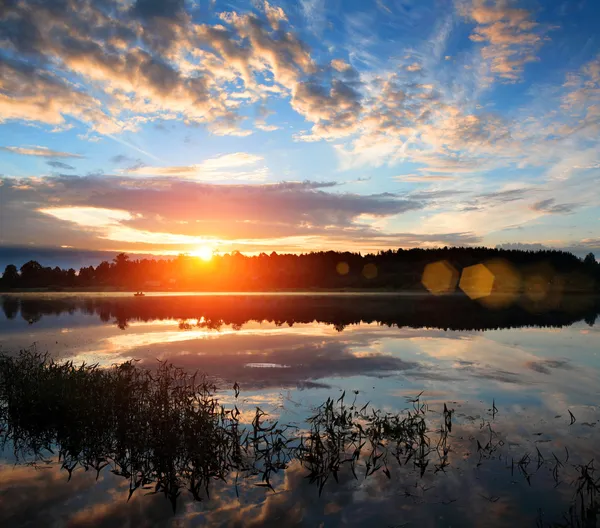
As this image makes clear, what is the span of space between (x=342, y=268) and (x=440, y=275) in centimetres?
4087

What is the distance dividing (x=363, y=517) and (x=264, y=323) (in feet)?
121

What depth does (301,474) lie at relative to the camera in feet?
35.3

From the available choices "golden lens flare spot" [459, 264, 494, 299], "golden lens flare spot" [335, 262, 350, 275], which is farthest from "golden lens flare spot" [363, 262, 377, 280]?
"golden lens flare spot" [459, 264, 494, 299]

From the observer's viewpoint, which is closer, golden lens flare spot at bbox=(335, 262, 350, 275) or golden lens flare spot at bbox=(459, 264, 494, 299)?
golden lens flare spot at bbox=(459, 264, 494, 299)

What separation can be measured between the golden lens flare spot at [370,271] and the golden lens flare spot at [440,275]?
778 inches

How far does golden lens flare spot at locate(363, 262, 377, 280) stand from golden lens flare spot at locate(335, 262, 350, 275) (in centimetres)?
775

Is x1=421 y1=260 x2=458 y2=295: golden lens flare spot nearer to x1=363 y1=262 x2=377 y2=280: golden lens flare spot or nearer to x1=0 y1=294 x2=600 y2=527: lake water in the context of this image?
x1=363 y1=262 x2=377 y2=280: golden lens flare spot

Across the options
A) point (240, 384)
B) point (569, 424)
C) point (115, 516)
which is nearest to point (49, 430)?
point (115, 516)

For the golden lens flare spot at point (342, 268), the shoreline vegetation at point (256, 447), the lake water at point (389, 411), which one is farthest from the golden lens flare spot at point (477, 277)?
the shoreline vegetation at point (256, 447)

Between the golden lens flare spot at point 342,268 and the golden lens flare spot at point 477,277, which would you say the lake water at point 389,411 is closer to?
the golden lens flare spot at point 477,277

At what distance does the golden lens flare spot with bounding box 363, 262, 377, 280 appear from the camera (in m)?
178

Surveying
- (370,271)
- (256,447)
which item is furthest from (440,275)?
(256,447)

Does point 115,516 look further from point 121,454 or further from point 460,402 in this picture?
point 460,402

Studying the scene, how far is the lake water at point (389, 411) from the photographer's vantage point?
29.8 feet
